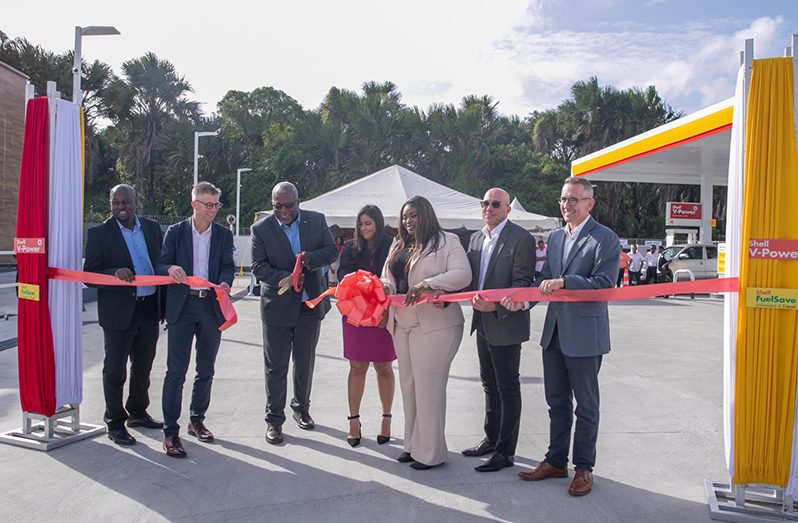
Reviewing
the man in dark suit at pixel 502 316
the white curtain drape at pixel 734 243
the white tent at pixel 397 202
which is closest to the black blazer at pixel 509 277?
the man in dark suit at pixel 502 316

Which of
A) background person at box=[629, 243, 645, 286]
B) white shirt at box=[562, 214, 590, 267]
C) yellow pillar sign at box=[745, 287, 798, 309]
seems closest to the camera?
yellow pillar sign at box=[745, 287, 798, 309]

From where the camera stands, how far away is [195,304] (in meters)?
4.73

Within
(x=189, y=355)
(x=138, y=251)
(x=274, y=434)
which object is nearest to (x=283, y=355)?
(x=274, y=434)

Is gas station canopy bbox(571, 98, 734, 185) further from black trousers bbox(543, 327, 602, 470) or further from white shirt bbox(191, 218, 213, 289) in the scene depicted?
white shirt bbox(191, 218, 213, 289)

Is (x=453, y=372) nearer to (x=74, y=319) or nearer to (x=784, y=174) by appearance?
(x=74, y=319)

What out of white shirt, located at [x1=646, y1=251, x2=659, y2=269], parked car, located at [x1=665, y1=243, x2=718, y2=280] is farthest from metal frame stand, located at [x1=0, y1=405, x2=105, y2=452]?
parked car, located at [x1=665, y1=243, x2=718, y2=280]

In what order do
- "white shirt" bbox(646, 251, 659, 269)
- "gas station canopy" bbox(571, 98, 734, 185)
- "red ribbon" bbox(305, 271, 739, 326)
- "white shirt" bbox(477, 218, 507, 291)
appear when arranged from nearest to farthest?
"red ribbon" bbox(305, 271, 739, 326), "white shirt" bbox(477, 218, 507, 291), "gas station canopy" bbox(571, 98, 734, 185), "white shirt" bbox(646, 251, 659, 269)

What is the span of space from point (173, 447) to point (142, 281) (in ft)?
3.98

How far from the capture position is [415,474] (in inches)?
167

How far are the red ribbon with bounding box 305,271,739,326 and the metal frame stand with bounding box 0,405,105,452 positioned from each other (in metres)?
2.25

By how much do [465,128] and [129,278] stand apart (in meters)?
36.6

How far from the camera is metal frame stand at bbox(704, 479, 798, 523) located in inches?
143

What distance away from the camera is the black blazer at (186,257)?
15.6 feet

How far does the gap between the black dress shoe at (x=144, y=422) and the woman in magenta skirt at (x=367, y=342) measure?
62.5 inches
